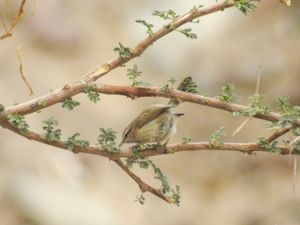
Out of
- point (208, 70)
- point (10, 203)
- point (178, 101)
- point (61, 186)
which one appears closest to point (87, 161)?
point (61, 186)

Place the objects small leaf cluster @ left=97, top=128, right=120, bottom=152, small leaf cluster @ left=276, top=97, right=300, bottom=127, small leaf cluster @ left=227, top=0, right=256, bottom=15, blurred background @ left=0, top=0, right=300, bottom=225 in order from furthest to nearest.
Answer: blurred background @ left=0, top=0, right=300, bottom=225 < small leaf cluster @ left=97, top=128, right=120, bottom=152 < small leaf cluster @ left=227, top=0, right=256, bottom=15 < small leaf cluster @ left=276, top=97, right=300, bottom=127

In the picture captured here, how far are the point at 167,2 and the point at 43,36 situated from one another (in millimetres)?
2391

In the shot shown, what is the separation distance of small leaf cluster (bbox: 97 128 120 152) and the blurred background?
635 centimetres

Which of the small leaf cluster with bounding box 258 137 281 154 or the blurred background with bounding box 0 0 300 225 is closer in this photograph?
the small leaf cluster with bounding box 258 137 281 154

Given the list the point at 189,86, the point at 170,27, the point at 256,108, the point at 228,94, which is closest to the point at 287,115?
the point at 256,108

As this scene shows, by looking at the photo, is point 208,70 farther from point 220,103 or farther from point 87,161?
point 220,103

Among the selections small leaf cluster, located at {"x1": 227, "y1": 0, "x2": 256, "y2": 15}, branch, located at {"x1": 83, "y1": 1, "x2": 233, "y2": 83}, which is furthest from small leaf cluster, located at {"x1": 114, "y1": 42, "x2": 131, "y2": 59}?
small leaf cluster, located at {"x1": 227, "y1": 0, "x2": 256, "y2": 15}

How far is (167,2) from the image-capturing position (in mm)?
14852

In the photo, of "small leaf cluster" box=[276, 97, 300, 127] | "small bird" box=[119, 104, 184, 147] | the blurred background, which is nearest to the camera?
"small leaf cluster" box=[276, 97, 300, 127]

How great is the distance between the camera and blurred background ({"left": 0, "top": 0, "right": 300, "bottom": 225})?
11.9 m

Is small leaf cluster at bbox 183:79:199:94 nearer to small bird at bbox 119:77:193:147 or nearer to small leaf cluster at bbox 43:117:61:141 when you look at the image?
small bird at bbox 119:77:193:147

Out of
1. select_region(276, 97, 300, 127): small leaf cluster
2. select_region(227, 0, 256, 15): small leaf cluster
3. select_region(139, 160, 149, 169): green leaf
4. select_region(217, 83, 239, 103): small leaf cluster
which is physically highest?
select_region(227, 0, 256, 15): small leaf cluster

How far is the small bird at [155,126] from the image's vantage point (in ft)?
16.8

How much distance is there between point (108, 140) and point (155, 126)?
0.36m
